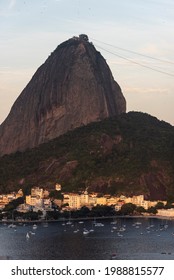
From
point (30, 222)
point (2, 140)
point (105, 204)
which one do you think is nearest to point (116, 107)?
point (2, 140)

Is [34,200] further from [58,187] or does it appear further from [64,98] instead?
[64,98]

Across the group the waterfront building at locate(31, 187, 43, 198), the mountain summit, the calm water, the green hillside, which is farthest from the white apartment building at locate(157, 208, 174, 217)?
the mountain summit

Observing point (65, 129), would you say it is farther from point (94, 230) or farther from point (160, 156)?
point (94, 230)

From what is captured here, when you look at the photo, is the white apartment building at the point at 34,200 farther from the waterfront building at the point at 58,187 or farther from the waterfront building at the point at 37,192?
the waterfront building at the point at 58,187

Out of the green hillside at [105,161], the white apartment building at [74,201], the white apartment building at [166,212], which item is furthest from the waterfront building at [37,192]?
the white apartment building at [166,212]

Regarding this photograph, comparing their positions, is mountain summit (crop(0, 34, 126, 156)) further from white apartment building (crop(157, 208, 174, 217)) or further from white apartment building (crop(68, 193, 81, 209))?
white apartment building (crop(157, 208, 174, 217))
